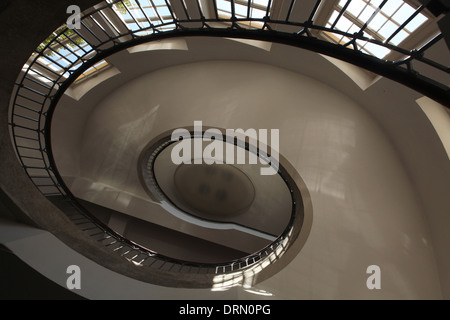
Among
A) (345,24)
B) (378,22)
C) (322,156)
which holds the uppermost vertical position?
(345,24)

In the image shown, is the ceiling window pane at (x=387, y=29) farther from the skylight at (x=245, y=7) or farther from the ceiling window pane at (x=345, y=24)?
the skylight at (x=245, y=7)

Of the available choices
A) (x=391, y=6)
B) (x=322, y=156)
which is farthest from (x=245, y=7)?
(x=322, y=156)

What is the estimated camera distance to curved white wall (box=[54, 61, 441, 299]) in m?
5.11

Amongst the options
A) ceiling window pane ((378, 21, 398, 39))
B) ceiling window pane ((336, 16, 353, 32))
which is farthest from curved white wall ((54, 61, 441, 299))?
ceiling window pane ((378, 21, 398, 39))

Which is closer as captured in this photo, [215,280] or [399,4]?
[399,4]

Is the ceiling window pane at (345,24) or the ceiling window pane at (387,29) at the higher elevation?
the ceiling window pane at (345,24)

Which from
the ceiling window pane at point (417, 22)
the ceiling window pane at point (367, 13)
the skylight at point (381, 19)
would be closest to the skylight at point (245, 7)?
the skylight at point (381, 19)

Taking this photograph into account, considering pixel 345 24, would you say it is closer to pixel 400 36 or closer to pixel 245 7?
pixel 400 36

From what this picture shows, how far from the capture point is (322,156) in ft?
20.7

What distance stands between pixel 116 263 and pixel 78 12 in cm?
381

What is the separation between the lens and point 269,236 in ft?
40.1

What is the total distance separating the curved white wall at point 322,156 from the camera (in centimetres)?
511
